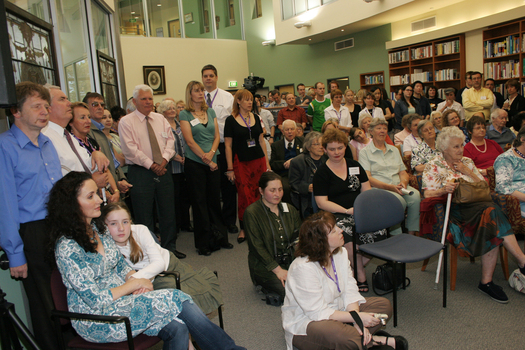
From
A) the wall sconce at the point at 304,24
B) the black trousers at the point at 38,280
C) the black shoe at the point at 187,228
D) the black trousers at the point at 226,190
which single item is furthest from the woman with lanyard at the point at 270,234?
the wall sconce at the point at 304,24

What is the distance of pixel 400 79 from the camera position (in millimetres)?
9297

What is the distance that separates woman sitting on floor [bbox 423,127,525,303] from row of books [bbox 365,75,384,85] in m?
7.12

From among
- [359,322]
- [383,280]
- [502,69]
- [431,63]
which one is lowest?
[383,280]

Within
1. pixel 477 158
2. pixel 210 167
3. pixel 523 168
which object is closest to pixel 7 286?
pixel 210 167

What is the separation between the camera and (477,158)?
12.5ft

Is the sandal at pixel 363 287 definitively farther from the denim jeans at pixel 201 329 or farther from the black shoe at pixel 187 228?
the black shoe at pixel 187 228

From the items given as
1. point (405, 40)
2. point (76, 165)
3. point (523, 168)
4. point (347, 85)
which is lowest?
point (523, 168)

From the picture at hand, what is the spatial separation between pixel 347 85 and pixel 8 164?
33.2 feet

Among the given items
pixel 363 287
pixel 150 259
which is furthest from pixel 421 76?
pixel 150 259

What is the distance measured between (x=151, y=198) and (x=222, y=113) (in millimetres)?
1388

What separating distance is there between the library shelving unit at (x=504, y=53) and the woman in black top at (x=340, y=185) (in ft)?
17.9

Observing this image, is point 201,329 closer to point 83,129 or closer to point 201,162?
point 83,129

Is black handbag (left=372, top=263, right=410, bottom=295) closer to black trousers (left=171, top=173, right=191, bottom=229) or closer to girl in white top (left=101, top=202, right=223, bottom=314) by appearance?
girl in white top (left=101, top=202, right=223, bottom=314)

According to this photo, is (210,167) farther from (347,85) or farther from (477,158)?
(347,85)
